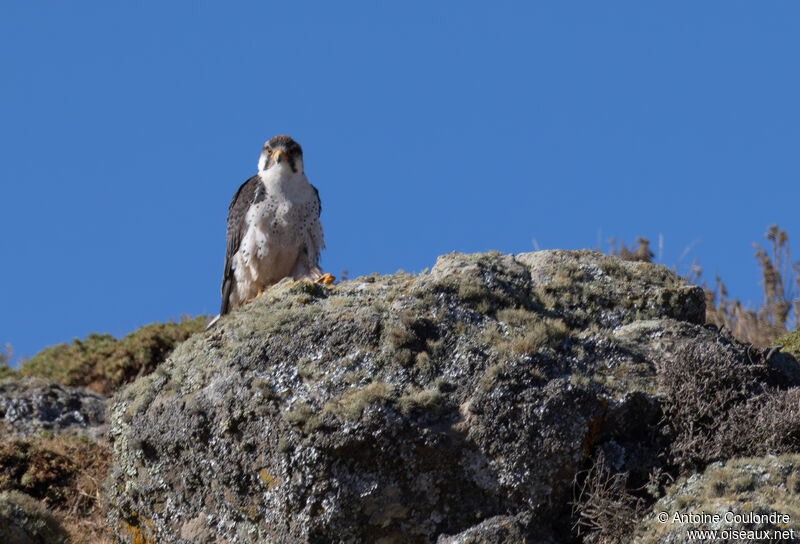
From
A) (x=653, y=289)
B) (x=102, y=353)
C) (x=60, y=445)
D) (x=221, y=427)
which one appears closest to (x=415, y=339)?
(x=221, y=427)

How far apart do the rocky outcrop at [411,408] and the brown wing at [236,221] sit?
2012mm

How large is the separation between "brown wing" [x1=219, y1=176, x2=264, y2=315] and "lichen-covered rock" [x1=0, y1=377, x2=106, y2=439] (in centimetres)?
165

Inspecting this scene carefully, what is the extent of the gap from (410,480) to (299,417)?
2.09ft

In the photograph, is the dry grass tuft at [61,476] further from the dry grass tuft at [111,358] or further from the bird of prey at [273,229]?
the dry grass tuft at [111,358]

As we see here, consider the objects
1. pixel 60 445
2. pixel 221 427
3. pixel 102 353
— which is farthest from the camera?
pixel 102 353

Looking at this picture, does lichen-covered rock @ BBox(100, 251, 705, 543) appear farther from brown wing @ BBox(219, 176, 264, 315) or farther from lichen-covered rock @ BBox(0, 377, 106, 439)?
lichen-covered rock @ BBox(0, 377, 106, 439)

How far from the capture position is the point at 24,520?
577 centimetres

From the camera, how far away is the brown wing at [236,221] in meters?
7.94

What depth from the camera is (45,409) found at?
8555mm

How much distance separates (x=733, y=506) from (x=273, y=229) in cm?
444

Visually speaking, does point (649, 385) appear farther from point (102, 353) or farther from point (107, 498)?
point (102, 353)

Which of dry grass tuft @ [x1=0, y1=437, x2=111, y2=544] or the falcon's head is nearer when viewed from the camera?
dry grass tuft @ [x1=0, y1=437, x2=111, y2=544]

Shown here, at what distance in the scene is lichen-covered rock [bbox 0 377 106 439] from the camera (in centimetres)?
831

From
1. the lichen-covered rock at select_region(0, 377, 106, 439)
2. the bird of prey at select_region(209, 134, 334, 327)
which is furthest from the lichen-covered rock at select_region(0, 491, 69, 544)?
the bird of prey at select_region(209, 134, 334, 327)
